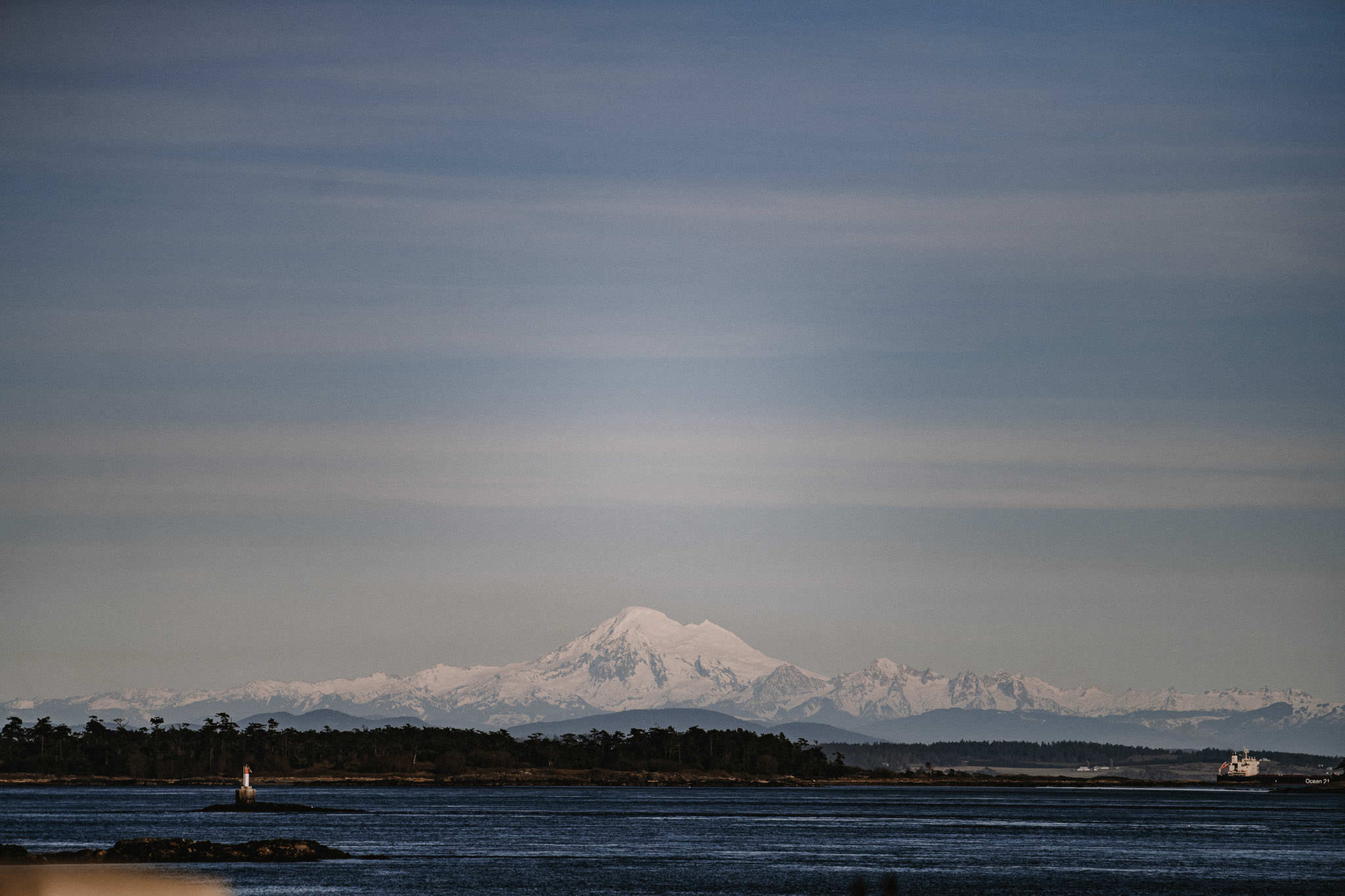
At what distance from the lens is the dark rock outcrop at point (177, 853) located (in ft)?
360

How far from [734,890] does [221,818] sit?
9582cm

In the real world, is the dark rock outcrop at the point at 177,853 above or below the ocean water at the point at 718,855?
above

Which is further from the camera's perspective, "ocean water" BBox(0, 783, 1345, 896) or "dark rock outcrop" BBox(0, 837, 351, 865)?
"ocean water" BBox(0, 783, 1345, 896)

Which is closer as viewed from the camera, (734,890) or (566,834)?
(734,890)

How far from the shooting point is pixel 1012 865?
13350 cm

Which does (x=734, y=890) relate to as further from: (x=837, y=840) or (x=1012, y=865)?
(x=837, y=840)

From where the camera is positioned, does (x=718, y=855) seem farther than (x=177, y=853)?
Yes

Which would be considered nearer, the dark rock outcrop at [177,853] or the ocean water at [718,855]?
the dark rock outcrop at [177,853]

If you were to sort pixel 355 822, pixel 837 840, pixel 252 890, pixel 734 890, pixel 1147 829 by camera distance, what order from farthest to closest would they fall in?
1. pixel 1147 829
2. pixel 355 822
3. pixel 837 840
4. pixel 734 890
5. pixel 252 890

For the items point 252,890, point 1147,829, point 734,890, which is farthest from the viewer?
point 1147,829

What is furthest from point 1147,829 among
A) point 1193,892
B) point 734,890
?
point 734,890

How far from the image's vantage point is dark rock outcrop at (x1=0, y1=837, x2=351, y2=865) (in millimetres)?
109812

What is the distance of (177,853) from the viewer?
117 metres

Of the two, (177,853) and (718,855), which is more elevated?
(177,853)
